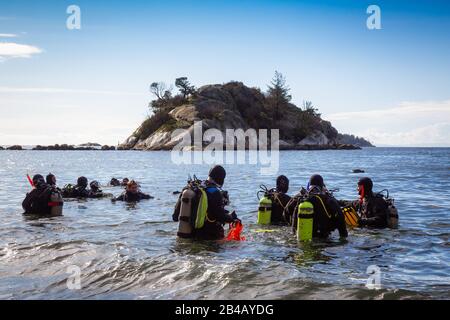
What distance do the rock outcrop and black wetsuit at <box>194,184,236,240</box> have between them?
252 ft

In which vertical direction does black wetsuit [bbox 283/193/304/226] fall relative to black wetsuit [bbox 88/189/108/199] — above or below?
above

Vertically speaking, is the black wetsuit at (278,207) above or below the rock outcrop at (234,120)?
below

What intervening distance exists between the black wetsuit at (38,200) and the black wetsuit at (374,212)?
28.5 feet

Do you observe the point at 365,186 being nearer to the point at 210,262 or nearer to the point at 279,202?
the point at 279,202

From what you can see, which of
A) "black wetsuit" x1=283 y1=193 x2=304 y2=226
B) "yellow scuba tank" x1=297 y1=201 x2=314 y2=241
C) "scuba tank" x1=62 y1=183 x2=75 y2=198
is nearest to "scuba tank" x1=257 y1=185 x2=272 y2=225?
"black wetsuit" x1=283 y1=193 x2=304 y2=226

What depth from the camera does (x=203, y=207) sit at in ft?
28.8

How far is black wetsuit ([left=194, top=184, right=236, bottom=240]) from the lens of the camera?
28.9 ft

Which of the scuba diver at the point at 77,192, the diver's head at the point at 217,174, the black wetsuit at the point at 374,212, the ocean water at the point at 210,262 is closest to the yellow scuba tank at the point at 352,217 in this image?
the black wetsuit at the point at 374,212

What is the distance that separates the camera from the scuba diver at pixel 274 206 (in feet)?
36.2

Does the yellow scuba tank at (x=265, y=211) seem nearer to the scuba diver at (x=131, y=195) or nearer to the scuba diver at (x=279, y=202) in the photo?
the scuba diver at (x=279, y=202)

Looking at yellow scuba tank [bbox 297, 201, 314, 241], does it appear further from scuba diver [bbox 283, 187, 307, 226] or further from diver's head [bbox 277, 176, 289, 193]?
diver's head [bbox 277, 176, 289, 193]

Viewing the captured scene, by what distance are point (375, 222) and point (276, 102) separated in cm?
10105

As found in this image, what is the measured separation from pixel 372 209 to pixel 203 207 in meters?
4.39

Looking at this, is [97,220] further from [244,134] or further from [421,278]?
[244,134]
